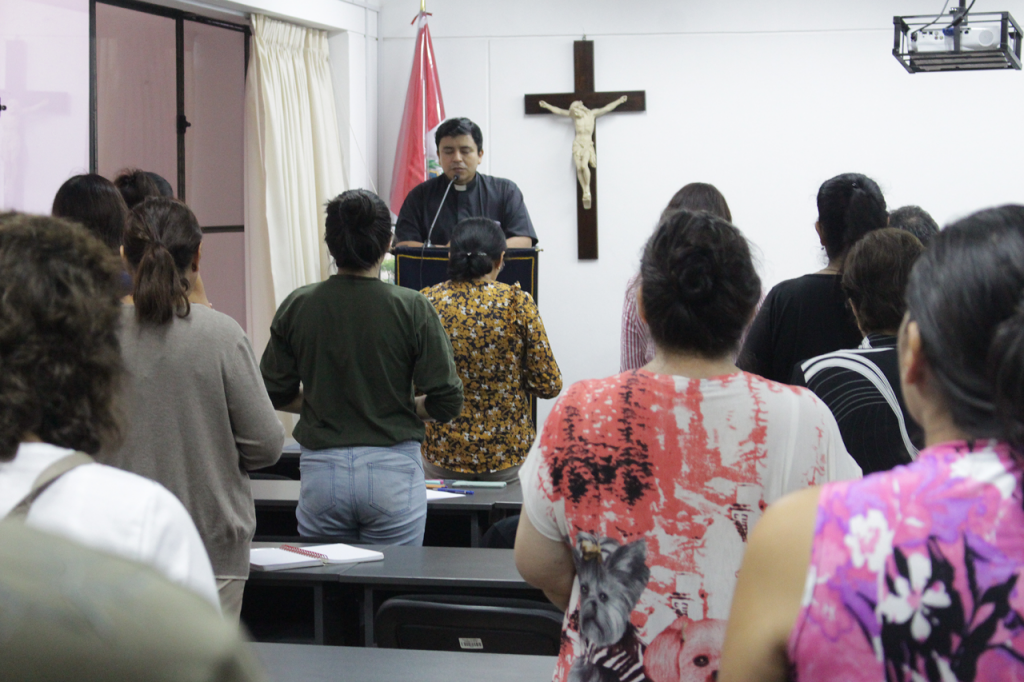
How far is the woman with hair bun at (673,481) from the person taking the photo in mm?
1357

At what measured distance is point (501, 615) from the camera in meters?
2.09

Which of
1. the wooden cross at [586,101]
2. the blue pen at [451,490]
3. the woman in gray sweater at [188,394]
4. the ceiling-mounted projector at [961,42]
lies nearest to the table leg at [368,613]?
the woman in gray sweater at [188,394]

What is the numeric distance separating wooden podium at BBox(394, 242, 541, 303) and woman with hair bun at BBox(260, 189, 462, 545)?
164 centimetres

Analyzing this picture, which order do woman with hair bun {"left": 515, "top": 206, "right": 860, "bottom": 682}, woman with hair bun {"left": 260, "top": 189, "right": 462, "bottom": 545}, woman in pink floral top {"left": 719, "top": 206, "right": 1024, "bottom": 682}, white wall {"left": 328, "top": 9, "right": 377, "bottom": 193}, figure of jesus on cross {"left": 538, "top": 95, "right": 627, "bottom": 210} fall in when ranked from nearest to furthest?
woman in pink floral top {"left": 719, "top": 206, "right": 1024, "bottom": 682}, woman with hair bun {"left": 515, "top": 206, "right": 860, "bottom": 682}, woman with hair bun {"left": 260, "top": 189, "right": 462, "bottom": 545}, white wall {"left": 328, "top": 9, "right": 377, "bottom": 193}, figure of jesus on cross {"left": 538, "top": 95, "right": 627, "bottom": 210}

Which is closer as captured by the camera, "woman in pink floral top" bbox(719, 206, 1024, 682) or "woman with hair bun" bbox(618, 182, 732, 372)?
"woman in pink floral top" bbox(719, 206, 1024, 682)

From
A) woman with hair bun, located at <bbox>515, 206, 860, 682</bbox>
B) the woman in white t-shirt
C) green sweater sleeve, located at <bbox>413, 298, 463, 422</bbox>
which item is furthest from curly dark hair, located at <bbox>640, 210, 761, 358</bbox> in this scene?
green sweater sleeve, located at <bbox>413, 298, 463, 422</bbox>

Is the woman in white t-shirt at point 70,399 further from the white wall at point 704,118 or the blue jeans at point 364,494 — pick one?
the white wall at point 704,118

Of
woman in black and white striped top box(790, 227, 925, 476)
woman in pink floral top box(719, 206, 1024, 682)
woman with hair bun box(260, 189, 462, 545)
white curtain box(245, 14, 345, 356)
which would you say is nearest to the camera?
woman in pink floral top box(719, 206, 1024, 682)

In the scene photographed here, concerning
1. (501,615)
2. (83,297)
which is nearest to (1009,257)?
(83,297)

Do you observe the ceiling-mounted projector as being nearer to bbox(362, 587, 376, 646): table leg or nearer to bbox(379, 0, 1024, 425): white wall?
bbox(379, 0, 1024, 425): white wall

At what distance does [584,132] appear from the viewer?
620 centimetres

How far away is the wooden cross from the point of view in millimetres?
6211

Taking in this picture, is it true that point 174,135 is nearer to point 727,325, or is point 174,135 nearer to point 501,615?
point 501,615

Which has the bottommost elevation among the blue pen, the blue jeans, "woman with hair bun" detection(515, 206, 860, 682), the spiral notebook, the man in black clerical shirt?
the spiral notebook
